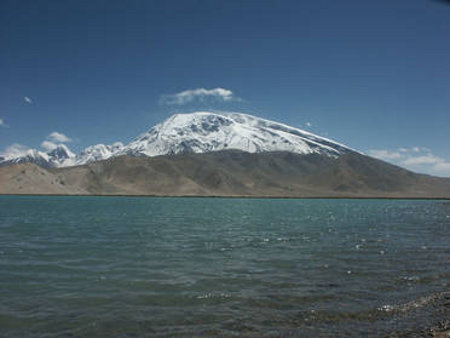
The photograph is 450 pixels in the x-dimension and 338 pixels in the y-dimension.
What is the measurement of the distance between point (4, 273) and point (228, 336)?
15570 millimetres

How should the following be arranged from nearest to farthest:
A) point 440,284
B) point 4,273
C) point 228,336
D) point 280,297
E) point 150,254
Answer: point 228,336 < point 280,297 < point 440,284 < point 4,273 < point 150,254

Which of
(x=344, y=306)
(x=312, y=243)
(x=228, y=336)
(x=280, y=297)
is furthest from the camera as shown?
(x=312, y=243)

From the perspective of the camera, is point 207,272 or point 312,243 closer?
point 207,272

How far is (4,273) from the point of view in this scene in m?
22.9

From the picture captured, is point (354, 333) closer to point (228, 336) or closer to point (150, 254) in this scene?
point (228, 336)

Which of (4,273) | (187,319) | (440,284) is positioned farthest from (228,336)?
(4,273)

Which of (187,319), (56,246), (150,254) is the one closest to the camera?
(187,319)

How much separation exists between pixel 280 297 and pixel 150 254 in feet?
47.5

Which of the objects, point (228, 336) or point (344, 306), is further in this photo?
point (344, 306)

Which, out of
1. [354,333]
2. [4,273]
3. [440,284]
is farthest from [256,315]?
[4,273]

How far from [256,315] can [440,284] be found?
11.5m

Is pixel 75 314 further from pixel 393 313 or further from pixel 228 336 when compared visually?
pixel 393 313

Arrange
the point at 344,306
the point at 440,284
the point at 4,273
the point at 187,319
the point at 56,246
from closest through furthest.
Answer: the point at 187,319, the point at 344,306, the point at 440,284, the point at 4,273, the point at 56,246

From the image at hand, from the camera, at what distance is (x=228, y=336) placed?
13805 millimetres
